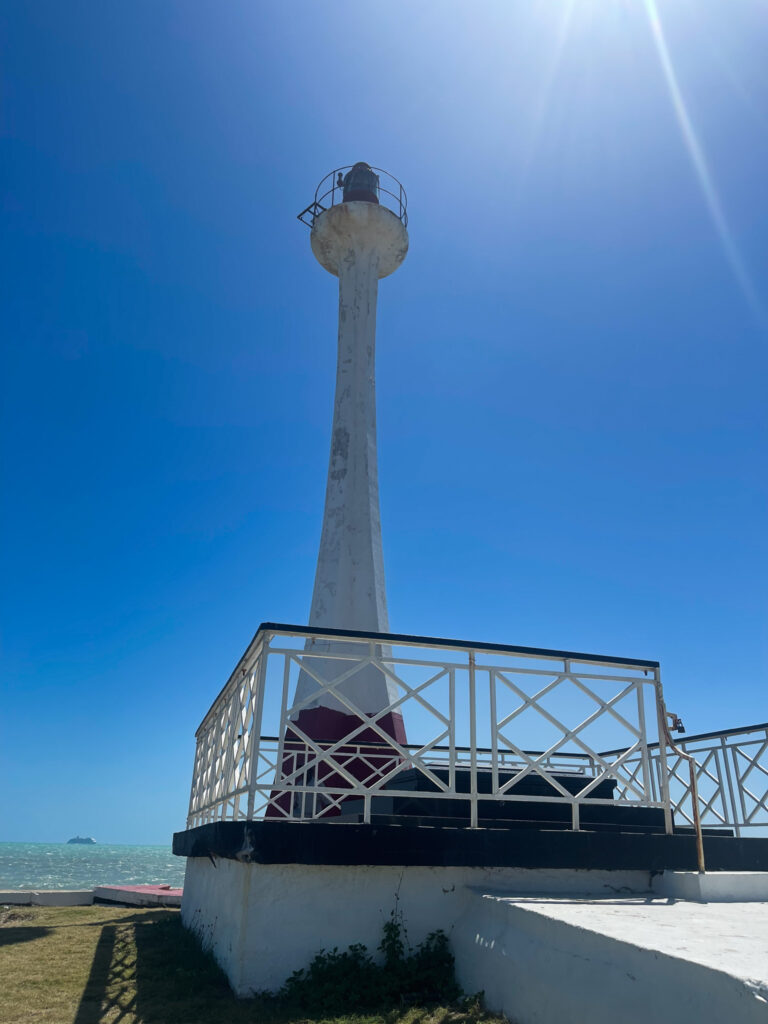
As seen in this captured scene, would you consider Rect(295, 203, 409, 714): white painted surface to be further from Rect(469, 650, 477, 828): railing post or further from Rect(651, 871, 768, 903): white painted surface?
Rect(651, 871, 768, 903): white painted surface

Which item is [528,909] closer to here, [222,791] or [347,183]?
[222,791]

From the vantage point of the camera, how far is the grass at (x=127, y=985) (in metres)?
5.30

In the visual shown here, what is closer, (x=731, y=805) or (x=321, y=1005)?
(x=321, y=1005)

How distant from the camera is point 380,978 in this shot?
5.78 metres

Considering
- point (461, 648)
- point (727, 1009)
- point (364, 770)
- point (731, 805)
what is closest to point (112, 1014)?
point (461, 648)

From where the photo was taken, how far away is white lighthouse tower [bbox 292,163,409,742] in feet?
41.8

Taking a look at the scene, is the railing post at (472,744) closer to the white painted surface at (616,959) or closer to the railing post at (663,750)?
the white painted surface at (616,959)

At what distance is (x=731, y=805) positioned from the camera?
9.70 m

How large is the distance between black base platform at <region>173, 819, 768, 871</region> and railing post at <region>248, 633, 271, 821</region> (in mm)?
218

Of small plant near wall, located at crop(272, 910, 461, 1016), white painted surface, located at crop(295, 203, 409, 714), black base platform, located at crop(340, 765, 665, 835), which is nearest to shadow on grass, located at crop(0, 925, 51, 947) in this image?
black base platform, located at crop(340, 765, 665, 835)

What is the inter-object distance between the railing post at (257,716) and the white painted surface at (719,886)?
3553mm

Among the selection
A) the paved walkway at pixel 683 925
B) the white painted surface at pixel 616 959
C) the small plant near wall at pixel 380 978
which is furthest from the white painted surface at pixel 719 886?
the small plant near wall at pixel 380 978

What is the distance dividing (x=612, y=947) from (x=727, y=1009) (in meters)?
0.89

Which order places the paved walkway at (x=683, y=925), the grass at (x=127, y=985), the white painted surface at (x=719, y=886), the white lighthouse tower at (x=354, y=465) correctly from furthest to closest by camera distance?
1. the white lighthouse tower at (x=354, y=465)
2. the white painted surface at (x=719, y=886)
3. the grass at (x=127, y=985)
4. the paved walkway at (x=683, y=925)
